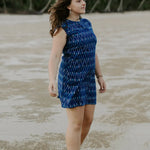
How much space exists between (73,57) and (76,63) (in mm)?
48

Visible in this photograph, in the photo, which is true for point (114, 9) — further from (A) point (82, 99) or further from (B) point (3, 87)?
(A) point (82, 99)

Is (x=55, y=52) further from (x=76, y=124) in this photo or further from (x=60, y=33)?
(x=76, y=124)

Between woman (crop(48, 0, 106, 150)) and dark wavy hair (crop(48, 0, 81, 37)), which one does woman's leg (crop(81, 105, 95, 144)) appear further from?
dark wavy hair (crop(48, 0, 81, 37))

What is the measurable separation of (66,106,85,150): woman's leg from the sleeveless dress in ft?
0.17

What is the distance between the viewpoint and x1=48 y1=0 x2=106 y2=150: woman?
2.97 metres

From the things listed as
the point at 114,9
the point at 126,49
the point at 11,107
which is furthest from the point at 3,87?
the point at 114,9

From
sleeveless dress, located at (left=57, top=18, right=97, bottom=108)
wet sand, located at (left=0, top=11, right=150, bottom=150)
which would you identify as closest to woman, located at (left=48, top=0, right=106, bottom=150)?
sleeveless dress, located at (left=57, top=18, right=97, bottom=108)

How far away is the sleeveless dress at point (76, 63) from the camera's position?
2979 millimetres

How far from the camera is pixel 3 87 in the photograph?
6434 mm

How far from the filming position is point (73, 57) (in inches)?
118

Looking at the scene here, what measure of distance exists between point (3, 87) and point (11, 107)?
1258mm

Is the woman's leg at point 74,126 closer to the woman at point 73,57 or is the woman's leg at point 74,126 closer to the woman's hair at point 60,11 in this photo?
the woman at point 73,57

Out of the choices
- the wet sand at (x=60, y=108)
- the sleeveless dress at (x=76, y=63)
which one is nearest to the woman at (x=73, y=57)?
the sleeveless dress at (x=76, y=63)

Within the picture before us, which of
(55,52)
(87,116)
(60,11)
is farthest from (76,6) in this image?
(87,116)
